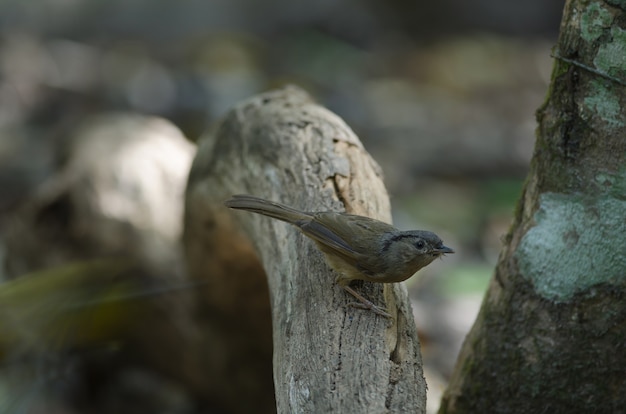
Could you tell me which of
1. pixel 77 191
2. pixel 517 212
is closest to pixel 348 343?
pixel 517 212

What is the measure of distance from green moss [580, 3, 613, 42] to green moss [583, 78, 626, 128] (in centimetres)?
16

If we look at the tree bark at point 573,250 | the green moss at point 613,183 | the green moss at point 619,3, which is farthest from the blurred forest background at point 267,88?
the green moss at point 619,3

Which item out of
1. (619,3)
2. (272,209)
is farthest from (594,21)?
(272,209)

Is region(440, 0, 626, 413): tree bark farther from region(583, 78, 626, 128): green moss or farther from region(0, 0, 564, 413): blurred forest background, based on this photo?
region(0, 0, 564, 413): blurred forest background

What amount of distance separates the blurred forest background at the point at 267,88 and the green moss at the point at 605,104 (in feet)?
7.47

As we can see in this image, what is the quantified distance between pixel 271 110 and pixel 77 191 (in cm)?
164

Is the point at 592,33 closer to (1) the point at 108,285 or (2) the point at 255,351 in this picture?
(2) the point at 255,351

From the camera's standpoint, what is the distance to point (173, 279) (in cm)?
492

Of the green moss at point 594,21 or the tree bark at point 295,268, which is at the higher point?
the green moss at point 594,21

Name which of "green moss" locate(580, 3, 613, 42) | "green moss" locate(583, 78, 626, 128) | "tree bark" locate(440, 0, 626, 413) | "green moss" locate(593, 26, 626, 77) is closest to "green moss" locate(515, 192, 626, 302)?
"tree bark" locate(440, 0, 626, 413)

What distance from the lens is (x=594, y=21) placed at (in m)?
2.82

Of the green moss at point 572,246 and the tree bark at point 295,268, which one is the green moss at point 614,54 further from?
the tree bark at point 295,268

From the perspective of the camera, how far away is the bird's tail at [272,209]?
3184mm

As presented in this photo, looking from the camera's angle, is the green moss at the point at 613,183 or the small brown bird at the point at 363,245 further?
the small brown bird at the point at 363,245
